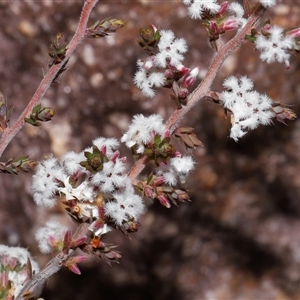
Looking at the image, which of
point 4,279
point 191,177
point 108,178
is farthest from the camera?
point 191,177

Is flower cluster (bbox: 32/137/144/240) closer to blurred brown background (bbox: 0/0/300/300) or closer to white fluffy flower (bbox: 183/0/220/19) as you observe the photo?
white fluffy flower (bbox: 183/0/220/19)

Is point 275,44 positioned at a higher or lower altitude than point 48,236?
higher

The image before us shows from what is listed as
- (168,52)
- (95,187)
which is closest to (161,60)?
(168,52)

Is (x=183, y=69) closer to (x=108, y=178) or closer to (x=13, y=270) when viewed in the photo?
(x=108, y=178)

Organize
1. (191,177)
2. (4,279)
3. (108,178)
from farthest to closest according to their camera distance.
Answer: (191,177) < (4,279) < (108,178)

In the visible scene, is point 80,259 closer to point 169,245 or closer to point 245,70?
point 245,70

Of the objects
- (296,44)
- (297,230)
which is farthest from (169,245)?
(296,44)
